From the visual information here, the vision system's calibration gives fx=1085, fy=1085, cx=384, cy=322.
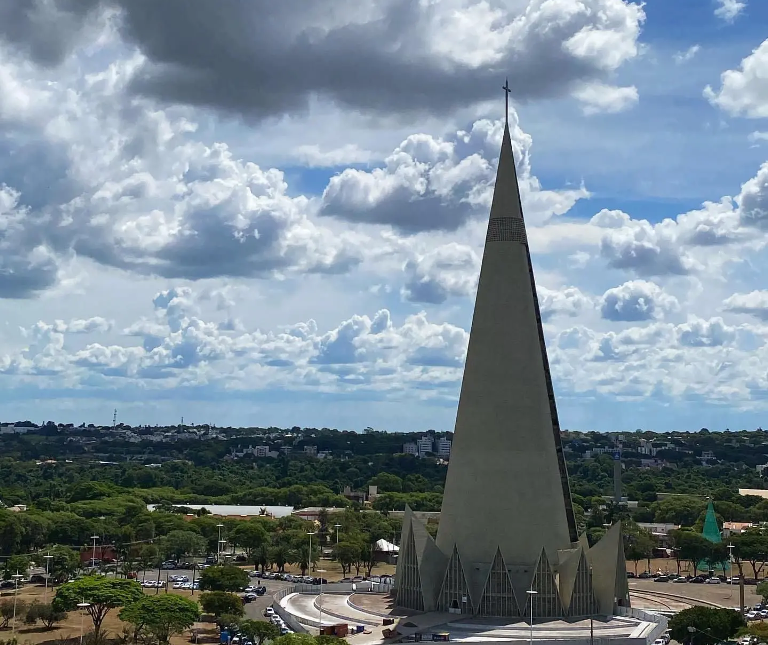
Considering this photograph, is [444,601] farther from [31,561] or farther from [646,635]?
[31,561]

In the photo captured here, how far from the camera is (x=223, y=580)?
6316 centimetres

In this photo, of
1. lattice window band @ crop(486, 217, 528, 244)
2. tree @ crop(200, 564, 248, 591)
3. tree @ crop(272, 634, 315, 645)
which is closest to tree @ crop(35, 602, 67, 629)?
tree @ crop(200, 564, 248, 591)

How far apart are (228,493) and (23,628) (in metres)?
88.3

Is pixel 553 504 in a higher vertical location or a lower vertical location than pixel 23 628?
higher

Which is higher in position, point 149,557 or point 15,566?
point 149,557

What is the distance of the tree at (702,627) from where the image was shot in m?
46.9

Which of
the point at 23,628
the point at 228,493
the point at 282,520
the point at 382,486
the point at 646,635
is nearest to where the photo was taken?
the point at 646,635

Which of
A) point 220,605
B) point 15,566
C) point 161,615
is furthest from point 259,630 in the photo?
point 15,566

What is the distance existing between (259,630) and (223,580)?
53.0 ft

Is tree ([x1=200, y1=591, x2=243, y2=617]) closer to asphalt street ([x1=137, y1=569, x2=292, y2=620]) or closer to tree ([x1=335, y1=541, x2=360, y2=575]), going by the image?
asphalt street ([x1=137, y1=569, x2=292, y2=620])

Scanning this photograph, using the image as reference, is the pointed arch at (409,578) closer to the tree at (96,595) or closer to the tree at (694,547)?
the tree at (96,595)

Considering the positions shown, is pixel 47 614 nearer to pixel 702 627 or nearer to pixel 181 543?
pixel 181 543

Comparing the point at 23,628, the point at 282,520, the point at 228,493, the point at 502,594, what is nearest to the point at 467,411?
the point at 502,594

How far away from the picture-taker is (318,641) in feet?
129
